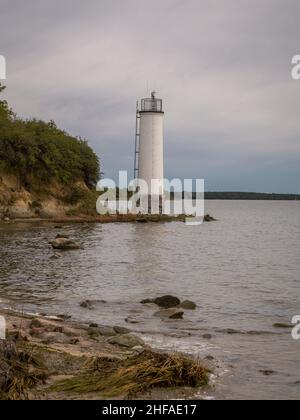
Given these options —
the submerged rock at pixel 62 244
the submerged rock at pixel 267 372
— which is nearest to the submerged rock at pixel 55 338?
the submerged rock at pixel 267 372

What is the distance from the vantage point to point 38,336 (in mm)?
12516

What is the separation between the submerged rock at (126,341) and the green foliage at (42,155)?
4550cm

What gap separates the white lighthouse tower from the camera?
203 ft

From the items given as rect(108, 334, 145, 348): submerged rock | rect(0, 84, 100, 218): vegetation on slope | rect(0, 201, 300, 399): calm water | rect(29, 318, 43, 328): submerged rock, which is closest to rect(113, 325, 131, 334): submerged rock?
rect(0, 201, 300, 399): calm water

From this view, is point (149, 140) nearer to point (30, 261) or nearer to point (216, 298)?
point (30, 261)

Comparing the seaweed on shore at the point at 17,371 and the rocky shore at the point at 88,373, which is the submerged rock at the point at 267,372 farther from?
the seaweed on shore at the point at 17,371

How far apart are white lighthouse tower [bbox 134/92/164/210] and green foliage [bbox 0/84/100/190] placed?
20.3ft

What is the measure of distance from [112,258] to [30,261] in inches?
228

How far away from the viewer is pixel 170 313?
673 inches

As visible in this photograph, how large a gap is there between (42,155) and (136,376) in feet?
171

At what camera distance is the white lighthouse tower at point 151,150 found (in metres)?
61.8

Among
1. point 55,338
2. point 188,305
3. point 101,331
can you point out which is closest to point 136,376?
point 55,338

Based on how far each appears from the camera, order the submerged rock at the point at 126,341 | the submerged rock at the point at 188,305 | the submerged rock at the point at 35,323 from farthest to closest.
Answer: the submerged rock at the point at 188,305 < the submerged rock at the point at 35,323 < the submerged rock at the point at 126,341
